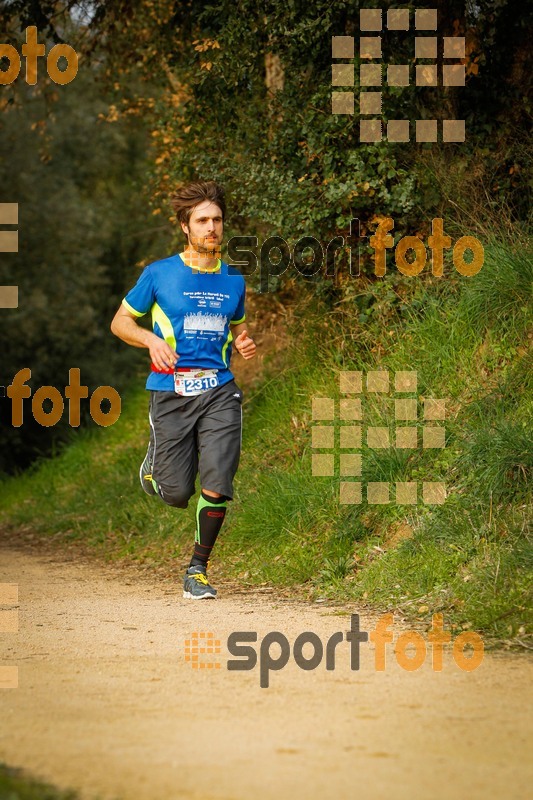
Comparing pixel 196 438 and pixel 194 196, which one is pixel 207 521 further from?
pixel 194 196

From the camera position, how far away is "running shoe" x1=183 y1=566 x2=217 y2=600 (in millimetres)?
7121

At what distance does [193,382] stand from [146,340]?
0.40 m

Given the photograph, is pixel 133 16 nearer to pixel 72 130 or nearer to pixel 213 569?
pixel 213 569

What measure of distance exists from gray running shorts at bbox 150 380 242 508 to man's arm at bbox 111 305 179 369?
0.36 metres

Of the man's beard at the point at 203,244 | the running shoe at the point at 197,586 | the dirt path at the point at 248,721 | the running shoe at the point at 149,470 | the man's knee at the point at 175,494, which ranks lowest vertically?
the running shoe at the point at 197,586

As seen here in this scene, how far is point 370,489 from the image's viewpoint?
778cm

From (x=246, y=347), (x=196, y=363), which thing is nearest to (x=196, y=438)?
(x=196, y=363)

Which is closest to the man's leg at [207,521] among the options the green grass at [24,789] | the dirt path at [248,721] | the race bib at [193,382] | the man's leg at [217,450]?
the man's leg at [217,450]

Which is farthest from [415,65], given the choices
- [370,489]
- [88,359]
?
[88,359]

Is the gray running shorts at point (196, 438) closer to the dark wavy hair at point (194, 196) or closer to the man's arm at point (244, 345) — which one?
the man's arm at point (244, 345)

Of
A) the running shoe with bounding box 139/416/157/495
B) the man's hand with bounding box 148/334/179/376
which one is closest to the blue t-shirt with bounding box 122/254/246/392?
the man's hand with bounding box 148/334/179/376

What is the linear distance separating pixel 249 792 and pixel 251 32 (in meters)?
7.77

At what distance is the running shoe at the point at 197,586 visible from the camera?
23.4 ft

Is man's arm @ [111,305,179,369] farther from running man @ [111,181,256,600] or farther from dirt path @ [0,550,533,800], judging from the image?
dirt path @ [0,550,533,800]
